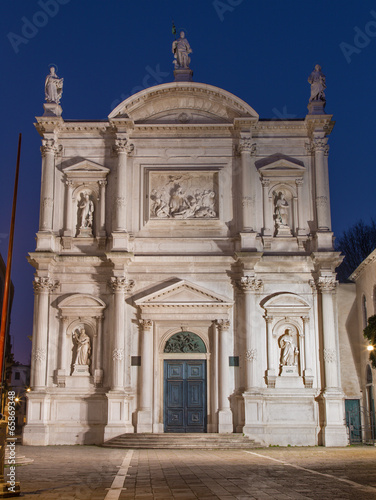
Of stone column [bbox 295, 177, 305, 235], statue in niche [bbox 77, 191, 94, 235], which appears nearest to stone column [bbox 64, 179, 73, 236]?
statue in niche [bbox 77, 191, 94, 235]

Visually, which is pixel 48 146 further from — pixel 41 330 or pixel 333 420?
pixel 333 420

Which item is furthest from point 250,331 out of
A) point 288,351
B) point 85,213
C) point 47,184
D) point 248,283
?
point 47,184

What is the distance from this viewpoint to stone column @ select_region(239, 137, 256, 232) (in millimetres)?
24328

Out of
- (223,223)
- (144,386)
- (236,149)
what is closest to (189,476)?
(144,386)

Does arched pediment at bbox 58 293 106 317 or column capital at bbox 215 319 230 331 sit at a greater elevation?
arched pediment at bbox 58 293 106 317

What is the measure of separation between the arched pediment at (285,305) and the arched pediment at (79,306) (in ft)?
19.4

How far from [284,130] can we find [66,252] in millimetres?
9530

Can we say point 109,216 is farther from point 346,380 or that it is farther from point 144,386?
point 346,380

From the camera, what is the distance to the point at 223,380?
23172 mm

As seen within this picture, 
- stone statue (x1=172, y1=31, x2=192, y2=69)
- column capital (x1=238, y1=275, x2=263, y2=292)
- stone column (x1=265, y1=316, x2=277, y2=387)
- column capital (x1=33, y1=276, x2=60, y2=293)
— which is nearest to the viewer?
stone column (x1=265, y1=316, x2=277, y2=387)

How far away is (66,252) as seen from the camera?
80.8 feet

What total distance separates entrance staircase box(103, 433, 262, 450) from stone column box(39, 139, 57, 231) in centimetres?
817

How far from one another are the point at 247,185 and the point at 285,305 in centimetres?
466

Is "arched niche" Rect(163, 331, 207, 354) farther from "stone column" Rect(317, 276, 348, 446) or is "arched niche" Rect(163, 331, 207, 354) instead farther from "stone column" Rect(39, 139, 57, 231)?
"stone column" Rect(39, 139, 57, 231)
